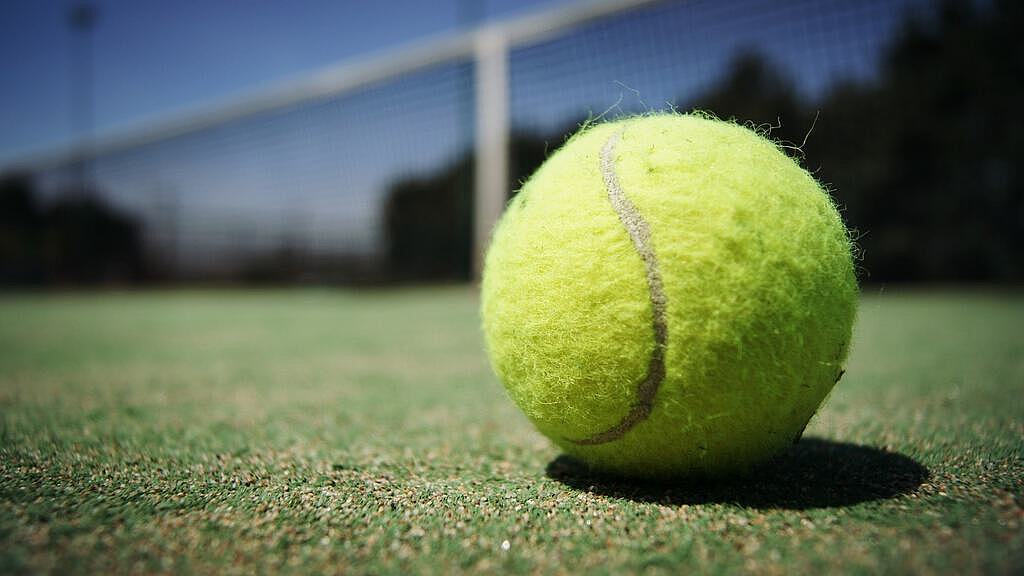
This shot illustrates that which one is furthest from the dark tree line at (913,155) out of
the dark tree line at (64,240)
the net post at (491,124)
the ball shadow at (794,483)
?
the dark tree line at (64,240)

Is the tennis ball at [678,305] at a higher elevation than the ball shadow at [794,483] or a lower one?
higher

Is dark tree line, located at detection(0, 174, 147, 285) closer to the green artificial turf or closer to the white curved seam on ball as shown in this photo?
the green artificial turf

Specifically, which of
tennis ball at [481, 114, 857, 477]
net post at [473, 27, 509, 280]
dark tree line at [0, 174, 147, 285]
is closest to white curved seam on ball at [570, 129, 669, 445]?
tennis ball at [481, 114, 857, 477]

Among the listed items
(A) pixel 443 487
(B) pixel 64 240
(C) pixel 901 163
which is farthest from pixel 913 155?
(B) pixel 64 240

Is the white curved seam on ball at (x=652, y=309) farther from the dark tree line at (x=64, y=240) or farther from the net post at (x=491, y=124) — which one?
the dark tree line at (x=64, y=240)

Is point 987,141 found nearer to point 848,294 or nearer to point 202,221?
point 848,294

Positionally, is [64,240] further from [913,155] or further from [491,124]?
[913,155]

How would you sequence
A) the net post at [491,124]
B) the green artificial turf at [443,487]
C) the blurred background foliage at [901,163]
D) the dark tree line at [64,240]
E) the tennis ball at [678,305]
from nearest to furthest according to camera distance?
the green artificial turf at [443,487] → the tennis ball at [678,305] → the net post at [491,124] → the blurred background foliage at [901,163] → the dark tree line at [64,240]

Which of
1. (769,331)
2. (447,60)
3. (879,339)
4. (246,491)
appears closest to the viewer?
(769,331)

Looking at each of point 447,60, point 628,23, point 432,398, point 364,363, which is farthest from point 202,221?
point 432,398
